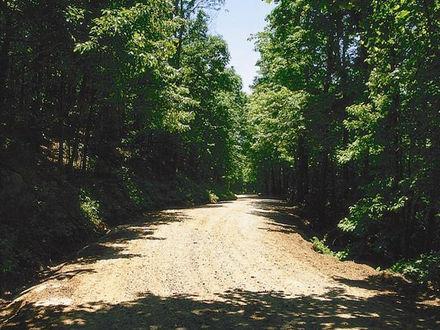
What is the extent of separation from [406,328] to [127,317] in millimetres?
4795

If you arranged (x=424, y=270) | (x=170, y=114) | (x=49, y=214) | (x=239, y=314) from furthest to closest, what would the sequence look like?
(x=170, y=114) → (x=49, y=214) → (x=424, y=270) → (x=239, y=314)

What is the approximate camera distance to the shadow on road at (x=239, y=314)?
7191 millimetres

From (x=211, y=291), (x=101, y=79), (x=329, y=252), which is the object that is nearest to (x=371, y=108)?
(x=329, y=252)

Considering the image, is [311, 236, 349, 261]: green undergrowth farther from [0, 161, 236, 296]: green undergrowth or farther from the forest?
[0, 161, 236, 296]: green undergrowth

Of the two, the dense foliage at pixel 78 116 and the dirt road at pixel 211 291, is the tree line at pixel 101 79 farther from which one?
the dirt road at pixel 211 291

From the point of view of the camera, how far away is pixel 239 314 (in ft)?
25.2

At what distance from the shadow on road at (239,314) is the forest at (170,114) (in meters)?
2.36

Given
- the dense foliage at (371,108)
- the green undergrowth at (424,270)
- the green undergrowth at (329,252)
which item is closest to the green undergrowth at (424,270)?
the green undergrowth at (424,270)

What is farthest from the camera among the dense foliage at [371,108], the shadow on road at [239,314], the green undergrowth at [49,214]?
the green undergrowth at [49,214]

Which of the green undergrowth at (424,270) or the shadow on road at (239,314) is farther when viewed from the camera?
the green undergrowth at (424,270)

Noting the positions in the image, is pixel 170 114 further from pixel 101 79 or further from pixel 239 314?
pixel 239 314

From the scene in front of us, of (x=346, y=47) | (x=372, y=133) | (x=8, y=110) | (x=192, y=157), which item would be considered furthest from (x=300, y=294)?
(x=192, y=157)

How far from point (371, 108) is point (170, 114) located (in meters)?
10.9

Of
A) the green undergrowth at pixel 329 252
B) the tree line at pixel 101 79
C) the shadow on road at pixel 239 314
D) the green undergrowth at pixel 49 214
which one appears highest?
the tree line at pixel 101 79
